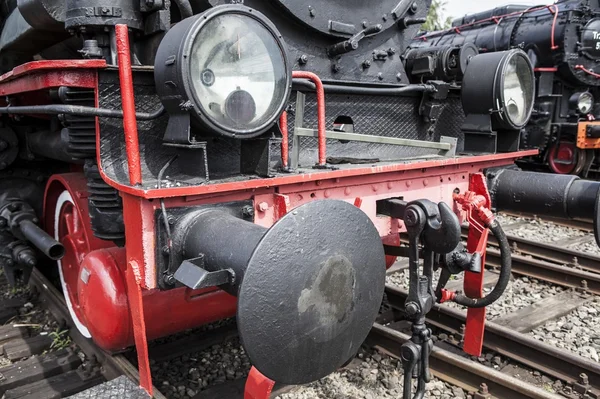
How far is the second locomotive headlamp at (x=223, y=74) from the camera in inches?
68.3

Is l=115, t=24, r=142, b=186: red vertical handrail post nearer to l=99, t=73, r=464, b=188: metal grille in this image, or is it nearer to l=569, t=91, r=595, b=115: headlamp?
l=99, t=73, r=464, b=188: metal grille

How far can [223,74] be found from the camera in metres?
1.85

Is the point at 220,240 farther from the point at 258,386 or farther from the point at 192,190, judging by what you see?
the point at 258,386

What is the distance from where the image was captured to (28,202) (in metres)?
3.71

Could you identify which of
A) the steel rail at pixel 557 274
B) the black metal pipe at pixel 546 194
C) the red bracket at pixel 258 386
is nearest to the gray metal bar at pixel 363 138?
the black metal pipe at pixel 546 194

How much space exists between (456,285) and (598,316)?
3.21ft

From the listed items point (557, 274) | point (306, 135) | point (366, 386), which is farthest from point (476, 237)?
point (557, 274)

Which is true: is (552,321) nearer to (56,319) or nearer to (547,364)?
(547,364)

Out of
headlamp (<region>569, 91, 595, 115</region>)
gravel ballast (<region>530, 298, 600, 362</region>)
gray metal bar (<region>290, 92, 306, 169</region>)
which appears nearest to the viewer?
gray metal bar (<region>290, 92, 306, 169</region>)

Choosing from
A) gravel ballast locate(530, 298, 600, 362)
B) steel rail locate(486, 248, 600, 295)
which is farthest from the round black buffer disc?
steel rail locate(486, 248, 600, 295)

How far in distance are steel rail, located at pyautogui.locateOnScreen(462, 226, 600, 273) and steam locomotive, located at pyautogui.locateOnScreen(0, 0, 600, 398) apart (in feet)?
7.21

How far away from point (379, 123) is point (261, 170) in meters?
1.20

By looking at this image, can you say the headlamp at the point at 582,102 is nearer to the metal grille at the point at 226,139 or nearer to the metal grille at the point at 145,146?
the metal grille at the point at 226,139

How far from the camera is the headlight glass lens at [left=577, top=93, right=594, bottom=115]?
960 cm
